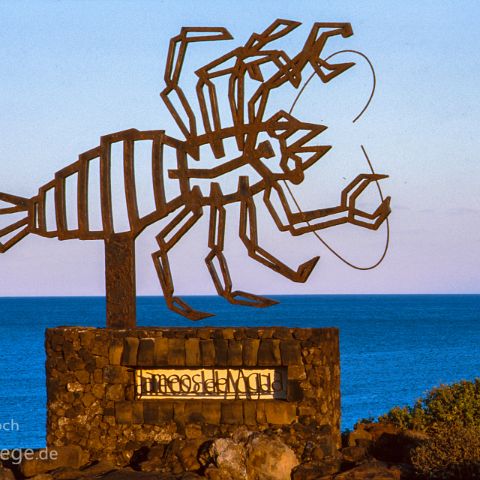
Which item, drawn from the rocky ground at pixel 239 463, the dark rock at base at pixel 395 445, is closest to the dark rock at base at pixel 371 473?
the rocky ground at pixel 239 463

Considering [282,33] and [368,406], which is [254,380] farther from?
[368,406]

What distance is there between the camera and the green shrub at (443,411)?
1484 centimetres

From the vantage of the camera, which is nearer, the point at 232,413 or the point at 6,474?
the point at 6,474

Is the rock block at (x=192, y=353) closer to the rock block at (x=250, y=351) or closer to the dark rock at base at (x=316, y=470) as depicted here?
the rock block at (x=250, y=351)

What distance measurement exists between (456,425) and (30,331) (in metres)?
73.7

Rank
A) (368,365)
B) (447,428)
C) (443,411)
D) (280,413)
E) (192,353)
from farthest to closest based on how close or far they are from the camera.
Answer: (368,365) < (443,411) < (447,428) < (192,353) < (280,413)

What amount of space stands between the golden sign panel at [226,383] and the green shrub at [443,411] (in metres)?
2.25

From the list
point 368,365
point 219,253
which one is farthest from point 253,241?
point 368,365

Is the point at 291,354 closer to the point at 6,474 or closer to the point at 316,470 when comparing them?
the point at 316,470

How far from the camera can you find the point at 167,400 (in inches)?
532

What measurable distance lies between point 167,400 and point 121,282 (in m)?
1.45

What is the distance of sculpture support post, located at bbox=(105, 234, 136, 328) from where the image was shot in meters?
13.8

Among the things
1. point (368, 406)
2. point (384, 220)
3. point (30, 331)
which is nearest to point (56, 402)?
point (384, 220)

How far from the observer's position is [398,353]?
62.0 m
